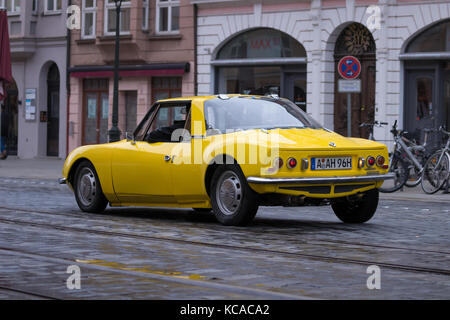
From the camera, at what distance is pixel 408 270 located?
8414mm

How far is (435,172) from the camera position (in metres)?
20.1

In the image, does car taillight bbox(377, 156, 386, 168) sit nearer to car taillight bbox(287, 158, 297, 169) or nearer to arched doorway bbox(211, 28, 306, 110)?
car taillight bbox(287, 158, 297, 169)

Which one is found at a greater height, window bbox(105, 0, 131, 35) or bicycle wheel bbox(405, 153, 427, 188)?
window bbox(105, 0, 131, 35)

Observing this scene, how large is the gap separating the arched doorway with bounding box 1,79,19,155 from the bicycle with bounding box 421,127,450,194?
22.9 m

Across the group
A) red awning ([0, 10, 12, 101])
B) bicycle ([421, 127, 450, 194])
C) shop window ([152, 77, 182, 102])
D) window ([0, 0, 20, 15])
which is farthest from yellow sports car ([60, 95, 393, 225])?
window ([0, 0, 20, 15])

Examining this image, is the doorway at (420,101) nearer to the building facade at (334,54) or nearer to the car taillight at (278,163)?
the building facade at (334,54)

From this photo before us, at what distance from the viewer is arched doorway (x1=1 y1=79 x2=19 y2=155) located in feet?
132

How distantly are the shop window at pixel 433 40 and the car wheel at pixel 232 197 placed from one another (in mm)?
17375

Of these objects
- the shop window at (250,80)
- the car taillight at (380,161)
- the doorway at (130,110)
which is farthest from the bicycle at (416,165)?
the doorway at (130,110)

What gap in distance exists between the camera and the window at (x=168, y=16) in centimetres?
3478

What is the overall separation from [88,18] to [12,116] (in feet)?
18.4
